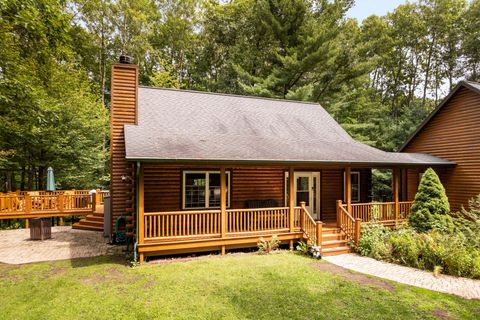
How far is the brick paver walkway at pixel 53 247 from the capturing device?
8.66 metres

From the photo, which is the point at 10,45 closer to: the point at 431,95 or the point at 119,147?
the point at 119,147

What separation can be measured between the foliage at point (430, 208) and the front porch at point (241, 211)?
Answer: 83 centimetres

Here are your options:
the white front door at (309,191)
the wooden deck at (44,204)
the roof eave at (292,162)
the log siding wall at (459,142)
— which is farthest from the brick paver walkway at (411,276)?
the wooden deck at (44,204)

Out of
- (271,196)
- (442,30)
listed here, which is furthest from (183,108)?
(442,30)

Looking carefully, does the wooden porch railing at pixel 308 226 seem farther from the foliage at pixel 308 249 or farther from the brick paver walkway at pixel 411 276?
the brick paver walkway at pixel 411 276

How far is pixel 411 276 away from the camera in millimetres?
7242

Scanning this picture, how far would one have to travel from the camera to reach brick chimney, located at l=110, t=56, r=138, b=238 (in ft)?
34.9

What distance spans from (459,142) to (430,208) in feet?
15.1

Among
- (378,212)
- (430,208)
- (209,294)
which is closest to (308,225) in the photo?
(378,212)

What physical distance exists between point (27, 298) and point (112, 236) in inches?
187

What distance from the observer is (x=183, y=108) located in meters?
12.3

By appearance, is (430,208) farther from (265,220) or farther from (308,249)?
(265,220)

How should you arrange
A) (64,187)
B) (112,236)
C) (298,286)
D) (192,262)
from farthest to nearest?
1. (64,187)
2. (112,236)
3. (192,262)
4. (298,286)

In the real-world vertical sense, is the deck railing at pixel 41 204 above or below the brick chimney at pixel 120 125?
below
